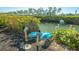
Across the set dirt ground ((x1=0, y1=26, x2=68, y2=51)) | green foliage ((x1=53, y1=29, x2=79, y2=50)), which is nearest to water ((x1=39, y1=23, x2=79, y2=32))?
green foliage ((x1=53, y1=29, x2=79, y2=50))

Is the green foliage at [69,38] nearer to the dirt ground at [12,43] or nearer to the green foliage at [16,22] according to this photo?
the dirt ground at [12,43]

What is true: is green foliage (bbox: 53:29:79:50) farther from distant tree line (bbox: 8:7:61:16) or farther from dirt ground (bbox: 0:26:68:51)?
distant tree line (bbox: 8:7:61:16)

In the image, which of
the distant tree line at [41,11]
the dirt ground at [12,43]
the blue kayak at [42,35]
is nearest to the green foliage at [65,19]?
the distant tree line at [41,11]

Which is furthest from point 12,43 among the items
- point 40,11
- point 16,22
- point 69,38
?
point 69,38

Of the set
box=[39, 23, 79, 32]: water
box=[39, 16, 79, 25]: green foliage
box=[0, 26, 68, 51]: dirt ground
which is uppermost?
box=[39, 16, 79, 25]: green foliage

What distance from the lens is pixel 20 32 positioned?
1.55m

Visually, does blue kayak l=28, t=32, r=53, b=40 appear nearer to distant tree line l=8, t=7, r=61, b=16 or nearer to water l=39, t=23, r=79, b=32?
water l=39, t=23, r=79, b=32

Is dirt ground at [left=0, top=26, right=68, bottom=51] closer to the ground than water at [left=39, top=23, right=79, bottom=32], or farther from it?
closer to the ground

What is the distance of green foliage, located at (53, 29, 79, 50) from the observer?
1.55 meters

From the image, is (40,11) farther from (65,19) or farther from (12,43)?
(12,43)
